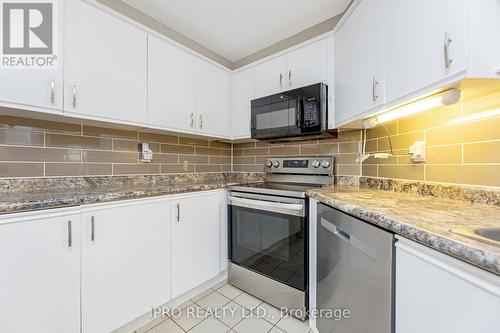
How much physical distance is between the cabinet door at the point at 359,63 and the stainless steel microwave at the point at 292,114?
0.41ft

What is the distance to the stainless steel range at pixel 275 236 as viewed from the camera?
1400 mm

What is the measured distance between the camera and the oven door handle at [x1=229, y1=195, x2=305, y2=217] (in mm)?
1393

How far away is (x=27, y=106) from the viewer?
3.59 feet

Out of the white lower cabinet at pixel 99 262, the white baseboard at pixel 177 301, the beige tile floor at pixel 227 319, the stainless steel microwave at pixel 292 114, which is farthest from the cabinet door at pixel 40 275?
the stainless steel microwave at pixel 292 114

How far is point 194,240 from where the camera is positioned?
163 cm

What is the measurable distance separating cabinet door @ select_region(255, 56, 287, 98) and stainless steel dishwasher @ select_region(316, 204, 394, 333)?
3.92 ft

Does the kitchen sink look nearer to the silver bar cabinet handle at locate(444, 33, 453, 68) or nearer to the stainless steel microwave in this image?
the silver bar cabinet handle at locate(444, 33, 453, 68)

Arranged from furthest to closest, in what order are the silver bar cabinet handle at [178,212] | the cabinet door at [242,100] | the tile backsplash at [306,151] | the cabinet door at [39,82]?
the cabinet door at [242,100]
the tile backsplash at [306,151]
the silver bar cabinet handle at [178,212]
the cabinet door at [39,82]

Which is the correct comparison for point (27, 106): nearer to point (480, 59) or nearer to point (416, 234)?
point (416, 234)

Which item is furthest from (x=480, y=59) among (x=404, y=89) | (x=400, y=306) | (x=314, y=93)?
(x=314, y=93)

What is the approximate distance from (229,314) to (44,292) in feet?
3.51

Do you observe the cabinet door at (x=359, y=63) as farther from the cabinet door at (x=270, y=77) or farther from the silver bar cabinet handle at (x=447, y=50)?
the cabinet door at (x=270, y=77)

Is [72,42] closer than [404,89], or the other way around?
[404,89]

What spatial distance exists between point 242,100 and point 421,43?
156cm
